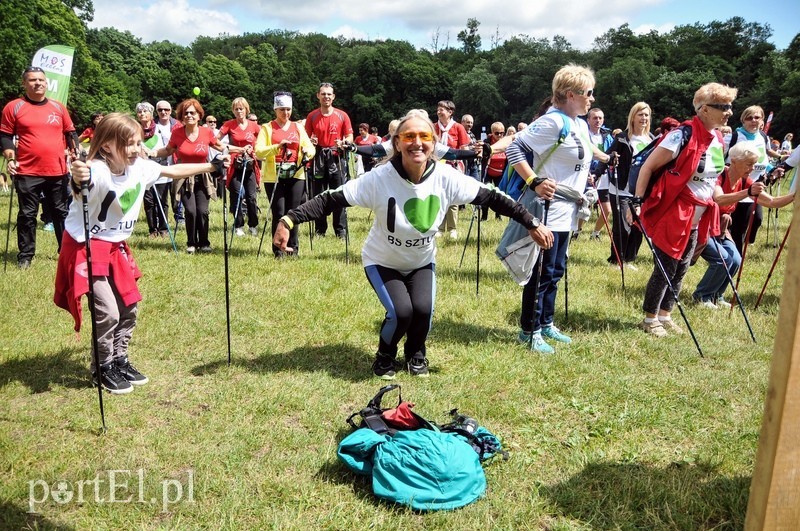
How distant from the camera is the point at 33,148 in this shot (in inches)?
308

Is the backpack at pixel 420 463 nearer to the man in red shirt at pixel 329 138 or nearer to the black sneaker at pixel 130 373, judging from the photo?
the black sneaker at pixel 130 373

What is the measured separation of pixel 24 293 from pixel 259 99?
76.0 metres

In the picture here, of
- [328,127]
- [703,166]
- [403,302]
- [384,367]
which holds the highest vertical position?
[328,127]

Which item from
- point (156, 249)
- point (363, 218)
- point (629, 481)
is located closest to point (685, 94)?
point (363, 218)

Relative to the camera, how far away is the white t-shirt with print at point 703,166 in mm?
5559

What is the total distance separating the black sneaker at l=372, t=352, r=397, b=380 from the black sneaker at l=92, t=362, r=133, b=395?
1860mm

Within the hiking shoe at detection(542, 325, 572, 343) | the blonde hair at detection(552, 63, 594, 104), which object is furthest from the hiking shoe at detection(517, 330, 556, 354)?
the blonde hair at detection(552, 63, 594, 104)

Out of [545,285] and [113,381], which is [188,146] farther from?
[545,285]

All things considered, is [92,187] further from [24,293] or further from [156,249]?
[156,249]

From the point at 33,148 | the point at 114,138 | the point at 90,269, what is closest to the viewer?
the point at 90,269

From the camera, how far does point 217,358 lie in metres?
5.25

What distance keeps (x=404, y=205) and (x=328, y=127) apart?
20.0ft

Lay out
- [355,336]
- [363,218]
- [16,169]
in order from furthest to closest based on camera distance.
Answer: [363,218]
[16,169]
[355,336]

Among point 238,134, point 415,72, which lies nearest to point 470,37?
point 415,72
